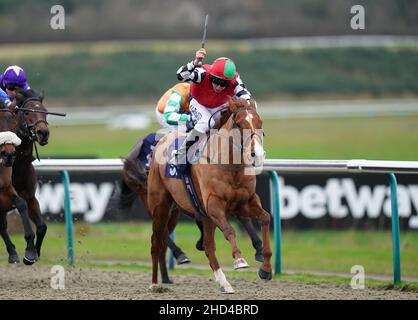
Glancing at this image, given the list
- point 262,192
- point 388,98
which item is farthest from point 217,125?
point 388,98

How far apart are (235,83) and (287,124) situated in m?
17.2

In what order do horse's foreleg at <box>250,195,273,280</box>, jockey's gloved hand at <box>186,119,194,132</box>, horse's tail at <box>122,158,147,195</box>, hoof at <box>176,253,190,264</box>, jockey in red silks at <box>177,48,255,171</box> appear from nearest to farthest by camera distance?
1. horse's foreleg at <box>250,195,273,280</box>
2. jockey in red silks at <box>177,48,255,171</box>
3. jockey's gloved hand at <box>186,119,194,132</box>
4. hoof at <box>176,253,190,264</box>
5. horse's tail at <box>122,158,147,195</box>

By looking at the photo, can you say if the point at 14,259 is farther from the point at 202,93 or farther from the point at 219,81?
the point at 219,81

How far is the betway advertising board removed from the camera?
36.4 feet

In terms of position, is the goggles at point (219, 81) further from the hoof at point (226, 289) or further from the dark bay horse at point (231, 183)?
the hoof at point (226, 289)

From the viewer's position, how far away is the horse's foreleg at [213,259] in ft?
24.7

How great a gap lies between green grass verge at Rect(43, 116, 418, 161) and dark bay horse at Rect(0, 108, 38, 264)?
11193 mm

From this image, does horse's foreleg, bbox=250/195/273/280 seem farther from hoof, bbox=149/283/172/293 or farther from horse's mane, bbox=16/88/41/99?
horse's mane, bbox=16/88/41/99

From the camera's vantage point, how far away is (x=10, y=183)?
27.4ft

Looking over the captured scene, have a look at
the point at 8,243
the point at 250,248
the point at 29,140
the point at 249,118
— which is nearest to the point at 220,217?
the point at 249,118

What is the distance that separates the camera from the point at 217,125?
7656 mm

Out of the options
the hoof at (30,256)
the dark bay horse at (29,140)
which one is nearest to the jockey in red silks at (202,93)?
the dark bay horse at (29,140)

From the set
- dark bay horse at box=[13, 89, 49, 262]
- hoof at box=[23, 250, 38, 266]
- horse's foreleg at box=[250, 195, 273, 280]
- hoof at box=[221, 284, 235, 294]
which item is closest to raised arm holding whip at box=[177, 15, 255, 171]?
horse's foreleg at box=[250, 195, 273, 280]
